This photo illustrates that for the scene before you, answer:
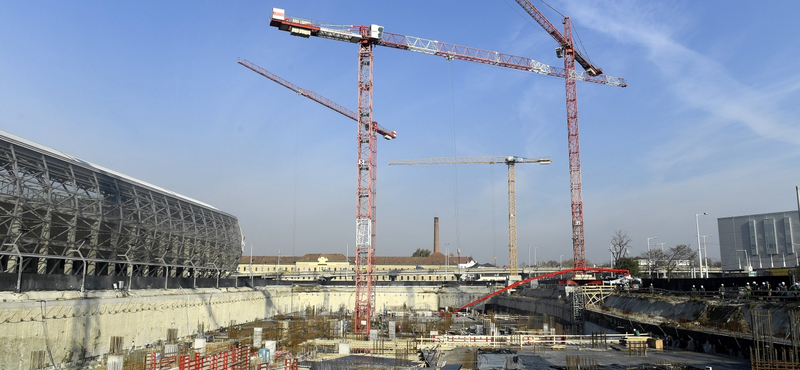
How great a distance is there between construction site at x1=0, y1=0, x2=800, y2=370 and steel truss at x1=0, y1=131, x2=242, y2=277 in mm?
117

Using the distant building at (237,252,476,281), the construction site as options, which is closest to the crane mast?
the construction site

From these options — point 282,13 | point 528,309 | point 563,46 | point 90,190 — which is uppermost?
point 563,46

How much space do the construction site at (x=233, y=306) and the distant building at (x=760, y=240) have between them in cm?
2848

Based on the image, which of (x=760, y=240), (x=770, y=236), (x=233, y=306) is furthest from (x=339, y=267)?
(x=770, y=236)

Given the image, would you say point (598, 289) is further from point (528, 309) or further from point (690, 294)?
point (528, 309)

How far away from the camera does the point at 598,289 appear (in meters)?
51.5

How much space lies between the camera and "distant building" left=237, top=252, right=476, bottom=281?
360 feet

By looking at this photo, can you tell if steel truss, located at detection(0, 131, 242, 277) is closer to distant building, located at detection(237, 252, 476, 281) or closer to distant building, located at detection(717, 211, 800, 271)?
distant building, located at detection(237, 252, 476, 281)

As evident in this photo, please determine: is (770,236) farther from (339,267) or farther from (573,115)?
(339,267)

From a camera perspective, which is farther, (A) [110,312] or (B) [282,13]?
(B) [282,13]

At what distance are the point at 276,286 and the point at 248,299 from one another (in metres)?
13.4

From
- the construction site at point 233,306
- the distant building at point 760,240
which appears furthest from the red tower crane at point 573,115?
the distant building at point 760,240

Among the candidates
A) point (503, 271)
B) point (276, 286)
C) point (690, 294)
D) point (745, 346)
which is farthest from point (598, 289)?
point (503, 271)

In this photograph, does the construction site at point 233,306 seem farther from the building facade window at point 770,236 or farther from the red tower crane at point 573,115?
the building facade window at point 770,236
